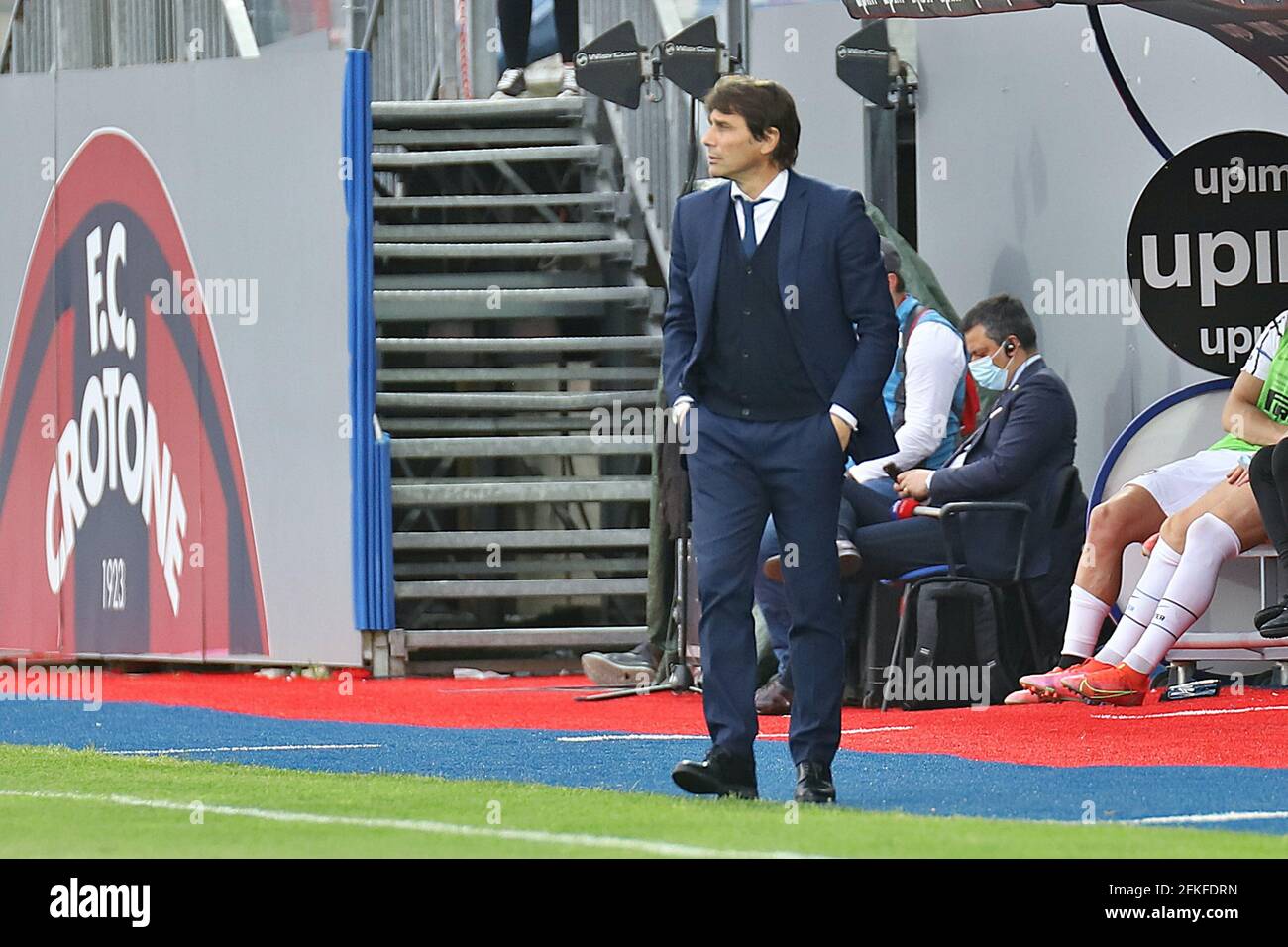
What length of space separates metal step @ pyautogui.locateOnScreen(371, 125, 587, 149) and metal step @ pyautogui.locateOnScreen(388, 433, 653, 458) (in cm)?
229

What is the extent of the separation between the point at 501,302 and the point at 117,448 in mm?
2386

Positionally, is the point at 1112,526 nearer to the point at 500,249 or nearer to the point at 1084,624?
the point at 1084,624

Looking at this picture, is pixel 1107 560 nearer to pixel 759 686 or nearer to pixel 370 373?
pixel 759 686

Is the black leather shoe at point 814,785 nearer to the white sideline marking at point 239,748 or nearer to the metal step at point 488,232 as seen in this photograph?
the white sideline marking at point 239,748

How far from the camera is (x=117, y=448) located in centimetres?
1352

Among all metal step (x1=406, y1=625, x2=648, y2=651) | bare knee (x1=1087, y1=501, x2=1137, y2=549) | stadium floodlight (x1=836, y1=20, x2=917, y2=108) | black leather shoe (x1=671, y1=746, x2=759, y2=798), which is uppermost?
stadium floodlight (x1=836, y1=20, x2=917, y2=108)

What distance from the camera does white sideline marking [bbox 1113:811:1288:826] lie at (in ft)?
18.5

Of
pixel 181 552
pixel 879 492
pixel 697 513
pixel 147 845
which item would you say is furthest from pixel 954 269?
pixel 147 845

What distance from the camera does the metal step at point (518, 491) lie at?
42.7ft

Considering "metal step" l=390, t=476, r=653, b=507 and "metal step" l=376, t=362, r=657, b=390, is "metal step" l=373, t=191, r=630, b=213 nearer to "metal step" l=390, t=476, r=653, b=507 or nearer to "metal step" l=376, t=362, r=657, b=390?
"metal step" l=376, t=362, r=657, b=390

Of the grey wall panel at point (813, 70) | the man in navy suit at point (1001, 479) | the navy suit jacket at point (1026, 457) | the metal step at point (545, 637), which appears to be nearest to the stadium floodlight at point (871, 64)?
the grey wall panel at point (813, 70)

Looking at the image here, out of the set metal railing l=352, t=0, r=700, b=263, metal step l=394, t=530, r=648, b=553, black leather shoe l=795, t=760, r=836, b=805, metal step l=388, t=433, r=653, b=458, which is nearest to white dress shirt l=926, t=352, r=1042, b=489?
metal step l=394, t=530, r=648, b=553

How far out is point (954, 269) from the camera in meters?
12.0

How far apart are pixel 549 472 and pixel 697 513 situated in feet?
25.1
